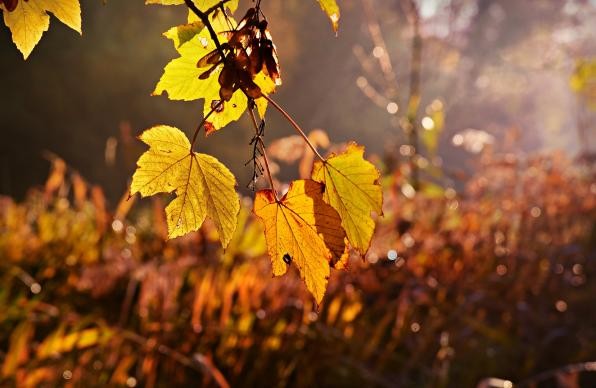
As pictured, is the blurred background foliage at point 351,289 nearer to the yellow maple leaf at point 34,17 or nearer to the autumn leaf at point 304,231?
the autumn leaf at point 304,231

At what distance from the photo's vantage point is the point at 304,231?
52 centimetres

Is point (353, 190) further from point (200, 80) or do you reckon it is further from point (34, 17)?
point (34, 17)

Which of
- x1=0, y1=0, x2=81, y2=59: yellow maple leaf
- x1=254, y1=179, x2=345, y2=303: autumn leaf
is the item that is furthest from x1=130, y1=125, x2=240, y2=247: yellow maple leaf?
x1=0, y1=0, x2=81, y2=59: yellow maple leaf

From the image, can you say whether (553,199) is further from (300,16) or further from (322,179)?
(300,16)

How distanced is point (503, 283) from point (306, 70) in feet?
40.2

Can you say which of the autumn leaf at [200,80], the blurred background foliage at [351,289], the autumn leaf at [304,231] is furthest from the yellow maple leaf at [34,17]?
the blurred background foliage at [351,289]

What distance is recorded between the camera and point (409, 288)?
256 cm

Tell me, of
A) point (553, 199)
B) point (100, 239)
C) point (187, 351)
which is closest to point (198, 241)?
point (100, 239)

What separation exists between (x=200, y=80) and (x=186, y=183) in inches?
3.9

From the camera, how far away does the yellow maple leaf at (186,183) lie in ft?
Answer: 1.66

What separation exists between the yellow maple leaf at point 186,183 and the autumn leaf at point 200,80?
4 cm

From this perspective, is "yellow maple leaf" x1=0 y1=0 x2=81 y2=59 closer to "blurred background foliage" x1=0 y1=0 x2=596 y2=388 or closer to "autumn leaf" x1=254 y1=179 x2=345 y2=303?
"autumn leaf" x1=254 y1=179 x2=345 y2=303

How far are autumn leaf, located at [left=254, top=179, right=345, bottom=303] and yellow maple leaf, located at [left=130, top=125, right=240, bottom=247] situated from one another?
3 cm

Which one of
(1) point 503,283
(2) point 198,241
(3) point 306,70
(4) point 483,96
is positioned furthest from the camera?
(4) point 483,96
